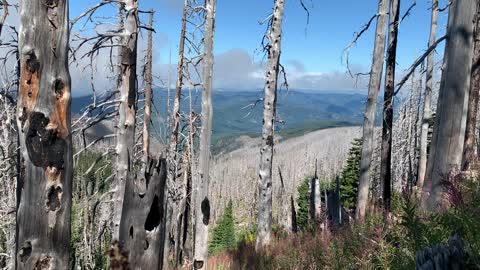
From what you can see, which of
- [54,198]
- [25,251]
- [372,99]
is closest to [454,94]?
[372,99]

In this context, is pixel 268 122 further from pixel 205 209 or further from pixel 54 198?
pixel 54 198

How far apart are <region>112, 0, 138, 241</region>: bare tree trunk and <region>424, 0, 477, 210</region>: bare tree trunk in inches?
180

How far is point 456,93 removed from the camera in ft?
18.8

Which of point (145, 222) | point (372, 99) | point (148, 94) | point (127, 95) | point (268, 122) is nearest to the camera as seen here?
point (145, 222)

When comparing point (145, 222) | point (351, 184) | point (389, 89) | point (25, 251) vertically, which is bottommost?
point (351, 184)

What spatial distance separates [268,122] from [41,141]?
22.8ft

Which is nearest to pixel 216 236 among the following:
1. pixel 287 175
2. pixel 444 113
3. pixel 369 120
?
pixel 369 120

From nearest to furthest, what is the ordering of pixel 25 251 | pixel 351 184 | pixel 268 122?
pixel 25 251, pixel 268 122, pixel 351 184

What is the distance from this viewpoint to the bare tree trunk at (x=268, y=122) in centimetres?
994

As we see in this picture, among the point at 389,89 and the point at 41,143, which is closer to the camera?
the point at 41,143

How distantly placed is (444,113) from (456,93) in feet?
1.04

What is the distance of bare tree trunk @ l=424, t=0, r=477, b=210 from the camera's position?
5664 millimetres

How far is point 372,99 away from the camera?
9.79 m

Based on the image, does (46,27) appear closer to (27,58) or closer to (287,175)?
(27,58)
